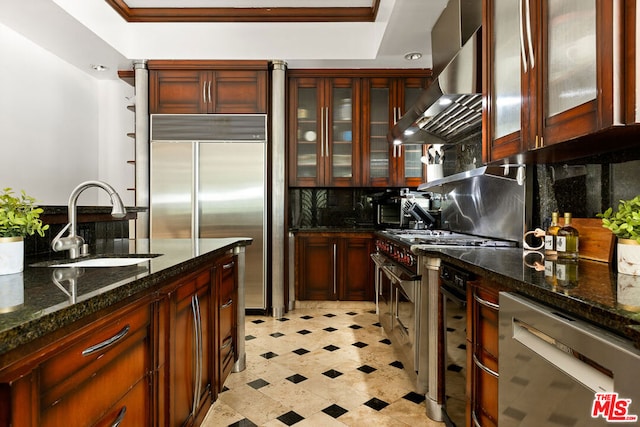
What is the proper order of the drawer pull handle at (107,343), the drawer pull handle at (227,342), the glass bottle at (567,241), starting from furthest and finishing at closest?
the drawer pull handle at (227,342), the glass bottle at (567,241), the drawer pull handle at (107,343)

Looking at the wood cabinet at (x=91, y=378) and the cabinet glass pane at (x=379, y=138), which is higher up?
the cabinet glass pane at (x=379, y=138)

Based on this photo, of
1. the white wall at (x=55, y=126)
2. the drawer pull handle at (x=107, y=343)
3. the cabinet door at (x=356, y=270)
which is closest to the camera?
the drawer pull handle at (x=107, y=343)

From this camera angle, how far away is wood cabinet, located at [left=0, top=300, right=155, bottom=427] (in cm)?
74

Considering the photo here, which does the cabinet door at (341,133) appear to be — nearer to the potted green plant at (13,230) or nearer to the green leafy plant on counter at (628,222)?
the green leafy plant on counter at (628,222)

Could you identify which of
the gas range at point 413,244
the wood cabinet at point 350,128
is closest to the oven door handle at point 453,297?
the gas range at point 413,244

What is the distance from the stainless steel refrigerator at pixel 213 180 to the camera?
4262 mm

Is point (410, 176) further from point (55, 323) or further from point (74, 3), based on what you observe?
point (55, 323)

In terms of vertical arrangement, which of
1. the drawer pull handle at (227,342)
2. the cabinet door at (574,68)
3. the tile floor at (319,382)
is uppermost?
the cabinet door at (574,68)

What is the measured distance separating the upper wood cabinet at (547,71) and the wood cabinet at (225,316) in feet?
5.36

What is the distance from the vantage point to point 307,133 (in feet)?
15.0

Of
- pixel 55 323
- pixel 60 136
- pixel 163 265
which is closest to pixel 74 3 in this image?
pixel 60 136

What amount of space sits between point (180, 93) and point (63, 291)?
3721mm

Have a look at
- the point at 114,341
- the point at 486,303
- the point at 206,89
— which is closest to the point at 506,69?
the point at 486,303

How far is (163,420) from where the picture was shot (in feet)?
4.67
